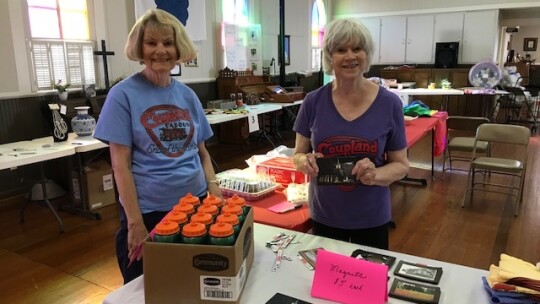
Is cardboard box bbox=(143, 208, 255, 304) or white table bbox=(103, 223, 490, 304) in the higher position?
cardboard box bbox=(143, 208, 255, 304)

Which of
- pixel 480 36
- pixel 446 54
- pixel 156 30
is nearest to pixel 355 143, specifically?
pixel 156 30

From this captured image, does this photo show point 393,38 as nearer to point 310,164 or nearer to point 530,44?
point 530,44

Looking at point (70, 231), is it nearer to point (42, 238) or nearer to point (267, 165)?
point (42, 238)

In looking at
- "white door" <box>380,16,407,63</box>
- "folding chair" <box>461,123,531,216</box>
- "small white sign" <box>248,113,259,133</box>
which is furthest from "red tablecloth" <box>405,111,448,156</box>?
"white door" <box>380,16,407,63</box>

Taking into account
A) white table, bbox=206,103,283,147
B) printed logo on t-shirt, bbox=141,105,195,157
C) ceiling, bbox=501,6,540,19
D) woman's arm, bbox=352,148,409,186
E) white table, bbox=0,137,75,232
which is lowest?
white table, bbox=0,137,75,232

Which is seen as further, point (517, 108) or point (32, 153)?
point (517, 108)

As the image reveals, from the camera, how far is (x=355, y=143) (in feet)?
4.99

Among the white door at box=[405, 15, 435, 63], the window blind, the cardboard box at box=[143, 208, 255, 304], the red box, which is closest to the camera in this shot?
the cardboard box at box=[143, 208, 255, 304]

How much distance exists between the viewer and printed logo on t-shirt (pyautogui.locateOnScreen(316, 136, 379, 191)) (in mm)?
1515

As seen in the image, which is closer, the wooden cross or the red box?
the red box

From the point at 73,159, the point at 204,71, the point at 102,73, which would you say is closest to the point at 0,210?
the point at 73,159

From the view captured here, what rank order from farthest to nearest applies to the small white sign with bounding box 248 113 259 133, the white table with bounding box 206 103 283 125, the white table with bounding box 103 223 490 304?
the small white sign with bounding box 248 113 259 133, the white table with bounding box 206 103 283 125, the white table with bounding box 103 223 490 304

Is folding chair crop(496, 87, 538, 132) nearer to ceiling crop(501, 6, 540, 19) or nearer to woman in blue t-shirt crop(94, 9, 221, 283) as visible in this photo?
ceiling crop(501, 6, 540, 19)

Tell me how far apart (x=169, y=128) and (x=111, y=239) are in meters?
2.30
